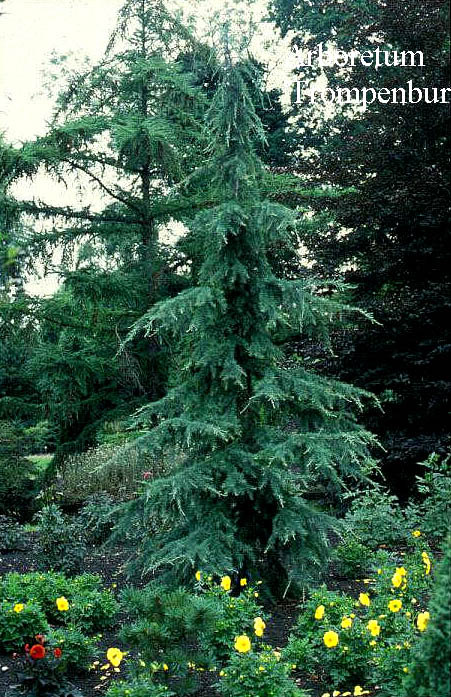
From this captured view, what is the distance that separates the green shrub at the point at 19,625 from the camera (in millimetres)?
4492

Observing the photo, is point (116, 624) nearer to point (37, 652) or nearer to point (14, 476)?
point (37, 652)

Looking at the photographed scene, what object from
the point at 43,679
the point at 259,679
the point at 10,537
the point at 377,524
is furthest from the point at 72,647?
the point at 10,537

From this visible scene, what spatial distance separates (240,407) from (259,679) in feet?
8.41

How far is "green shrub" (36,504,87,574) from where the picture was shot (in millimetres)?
5992

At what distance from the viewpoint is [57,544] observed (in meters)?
6.13

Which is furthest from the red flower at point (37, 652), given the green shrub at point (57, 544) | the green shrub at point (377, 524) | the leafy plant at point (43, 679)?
the green shrub at point (377, 524)

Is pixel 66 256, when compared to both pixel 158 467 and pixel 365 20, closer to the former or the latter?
pixel 158 467

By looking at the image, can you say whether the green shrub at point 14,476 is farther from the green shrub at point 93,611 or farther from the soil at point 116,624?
the green shrub at point 93,611

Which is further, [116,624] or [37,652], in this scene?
[116,624]

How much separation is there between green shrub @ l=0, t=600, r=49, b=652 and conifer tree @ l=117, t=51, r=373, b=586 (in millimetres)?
821

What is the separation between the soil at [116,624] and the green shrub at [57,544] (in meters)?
0.41

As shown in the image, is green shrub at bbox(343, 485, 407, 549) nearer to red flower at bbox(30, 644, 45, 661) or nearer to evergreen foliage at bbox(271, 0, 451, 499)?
evergreen foliage at bbox(271, 0, 451, 499)

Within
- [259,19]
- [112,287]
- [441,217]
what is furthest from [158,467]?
[259,19]

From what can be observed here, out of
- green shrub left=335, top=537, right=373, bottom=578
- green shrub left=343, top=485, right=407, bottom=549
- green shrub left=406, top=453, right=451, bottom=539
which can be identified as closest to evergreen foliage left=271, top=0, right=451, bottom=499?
green shrub left=406, top=453, right=451, bottom=539
